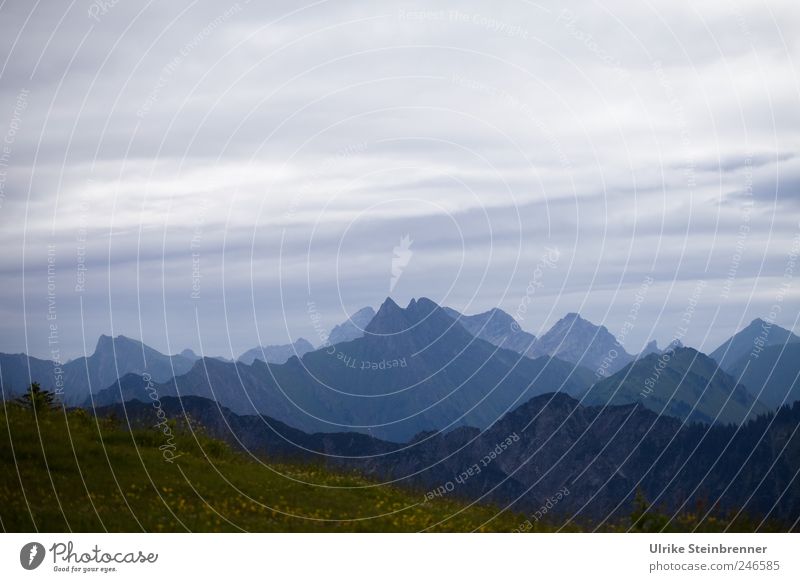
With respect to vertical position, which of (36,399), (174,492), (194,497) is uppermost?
(36,399)

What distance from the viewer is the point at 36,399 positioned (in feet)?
104

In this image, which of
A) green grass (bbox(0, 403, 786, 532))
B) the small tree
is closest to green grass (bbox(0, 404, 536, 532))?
green grass (bbox(0, 403, 786, 532))

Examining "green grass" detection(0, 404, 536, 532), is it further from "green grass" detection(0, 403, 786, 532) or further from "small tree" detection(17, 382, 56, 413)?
"small tree" detection(17, 382, 56, 413)

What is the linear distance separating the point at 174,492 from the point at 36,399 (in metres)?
7.53

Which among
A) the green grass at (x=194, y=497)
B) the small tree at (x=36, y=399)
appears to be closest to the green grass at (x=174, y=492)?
the green grass at (x=194, y=497)

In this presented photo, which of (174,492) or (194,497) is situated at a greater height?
(174,492)

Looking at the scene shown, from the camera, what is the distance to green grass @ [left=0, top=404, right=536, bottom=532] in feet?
84.7

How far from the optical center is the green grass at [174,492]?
25.8m

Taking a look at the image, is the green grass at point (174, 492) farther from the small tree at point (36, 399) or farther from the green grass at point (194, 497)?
the small tree at point (36, 399)

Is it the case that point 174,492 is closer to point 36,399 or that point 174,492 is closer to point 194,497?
point 194,497

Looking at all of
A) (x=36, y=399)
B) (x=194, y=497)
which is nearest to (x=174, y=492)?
(x=194, y=497)

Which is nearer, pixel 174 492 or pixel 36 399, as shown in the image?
pixel 174 492

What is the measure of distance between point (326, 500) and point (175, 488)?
14.0 ft

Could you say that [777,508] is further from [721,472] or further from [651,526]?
[721,472]
